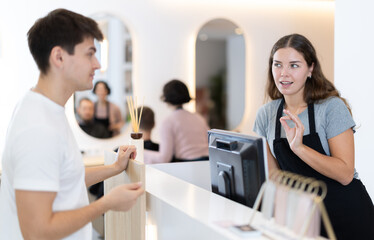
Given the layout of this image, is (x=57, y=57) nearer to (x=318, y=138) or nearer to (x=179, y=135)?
(x=318, y=138)

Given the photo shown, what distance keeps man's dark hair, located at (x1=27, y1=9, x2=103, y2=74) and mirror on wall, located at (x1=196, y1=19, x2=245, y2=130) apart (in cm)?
365

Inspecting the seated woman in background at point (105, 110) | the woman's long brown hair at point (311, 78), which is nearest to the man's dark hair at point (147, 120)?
the seated woman in background at point (105, 110)

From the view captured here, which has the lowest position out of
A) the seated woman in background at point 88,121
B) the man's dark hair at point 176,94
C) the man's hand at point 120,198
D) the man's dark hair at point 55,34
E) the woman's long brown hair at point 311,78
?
the seated woman in background at point 88,121

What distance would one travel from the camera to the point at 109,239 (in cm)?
221

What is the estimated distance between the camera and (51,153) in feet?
4.13

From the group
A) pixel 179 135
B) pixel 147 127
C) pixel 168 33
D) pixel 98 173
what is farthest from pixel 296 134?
pixel 168 33

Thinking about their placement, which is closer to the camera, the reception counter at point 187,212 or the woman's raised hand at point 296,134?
the reception counter at point 187,212

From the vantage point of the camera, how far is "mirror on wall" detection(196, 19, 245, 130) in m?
5.16

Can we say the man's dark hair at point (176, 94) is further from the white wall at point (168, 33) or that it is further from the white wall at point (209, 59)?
the white wall at point (209, 59)

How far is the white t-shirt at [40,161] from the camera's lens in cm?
123

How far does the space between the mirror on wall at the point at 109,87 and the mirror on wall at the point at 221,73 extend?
868 millimetres

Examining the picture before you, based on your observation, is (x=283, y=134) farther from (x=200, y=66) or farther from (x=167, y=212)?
(x=200, y=66)

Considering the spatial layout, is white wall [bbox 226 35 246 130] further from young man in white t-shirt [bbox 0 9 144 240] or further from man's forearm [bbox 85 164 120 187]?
young man in white t-shirt [bbox 0 9 144 240]

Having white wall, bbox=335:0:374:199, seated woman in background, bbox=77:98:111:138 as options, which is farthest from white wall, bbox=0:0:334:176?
white wall, bbox=335:0:374:199
